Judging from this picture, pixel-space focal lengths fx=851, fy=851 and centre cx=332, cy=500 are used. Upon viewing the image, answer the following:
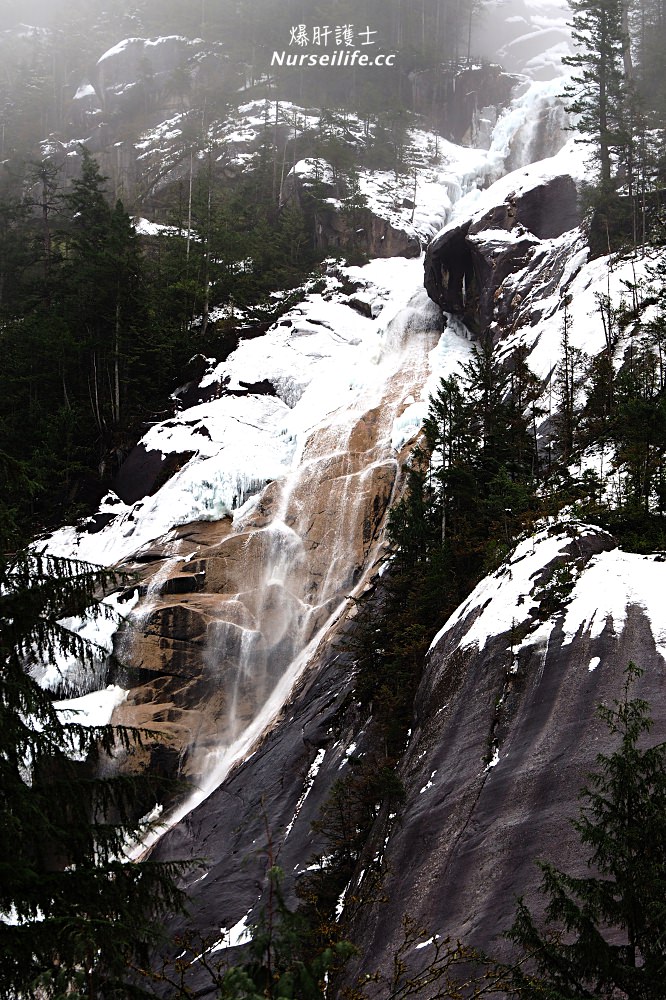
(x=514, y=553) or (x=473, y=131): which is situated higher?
(x=473, y=131)

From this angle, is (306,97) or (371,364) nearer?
(371,364)

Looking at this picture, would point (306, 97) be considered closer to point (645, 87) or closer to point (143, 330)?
point (645, 87)

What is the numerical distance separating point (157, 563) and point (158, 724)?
5.53 meters

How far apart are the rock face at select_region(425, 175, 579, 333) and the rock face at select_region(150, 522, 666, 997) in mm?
21232

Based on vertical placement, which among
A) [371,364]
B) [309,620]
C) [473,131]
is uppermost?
[473,131]

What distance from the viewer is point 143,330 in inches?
1398

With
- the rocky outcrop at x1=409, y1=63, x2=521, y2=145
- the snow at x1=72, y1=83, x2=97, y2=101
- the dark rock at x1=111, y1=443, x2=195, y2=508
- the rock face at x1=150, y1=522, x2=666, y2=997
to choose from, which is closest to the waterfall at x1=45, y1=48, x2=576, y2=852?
the dark rock at x1=111, y1=443, x2=195, y2=508

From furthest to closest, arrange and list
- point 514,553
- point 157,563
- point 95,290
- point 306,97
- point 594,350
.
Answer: point 306,97, point 95,290, point 157,563, point 594,350, point 514,553

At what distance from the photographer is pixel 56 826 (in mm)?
7070

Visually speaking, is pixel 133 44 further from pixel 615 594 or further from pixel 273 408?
pixel 615 594

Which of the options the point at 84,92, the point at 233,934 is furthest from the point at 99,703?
the point at 84,92

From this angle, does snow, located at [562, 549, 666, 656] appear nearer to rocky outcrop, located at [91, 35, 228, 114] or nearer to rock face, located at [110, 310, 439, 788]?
rock face, located at [110, 310, 439, 788]

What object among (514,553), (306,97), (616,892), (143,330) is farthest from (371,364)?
(306,97)

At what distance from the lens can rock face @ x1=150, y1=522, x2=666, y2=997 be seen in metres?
10.6
